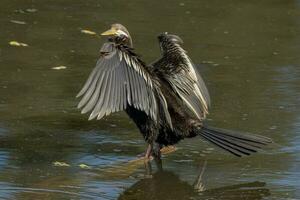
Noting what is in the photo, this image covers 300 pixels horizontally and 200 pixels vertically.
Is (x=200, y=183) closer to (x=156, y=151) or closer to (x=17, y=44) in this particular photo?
(x=156, y=151)

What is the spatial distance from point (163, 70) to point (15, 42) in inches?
148

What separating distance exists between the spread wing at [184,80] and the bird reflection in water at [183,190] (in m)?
0.75

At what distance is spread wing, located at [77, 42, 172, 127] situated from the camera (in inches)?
237

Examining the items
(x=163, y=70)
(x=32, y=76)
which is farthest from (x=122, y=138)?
(x=32, y=76)

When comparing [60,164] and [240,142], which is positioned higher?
[240,142]

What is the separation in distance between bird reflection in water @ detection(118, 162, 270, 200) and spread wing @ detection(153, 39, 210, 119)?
0.75m

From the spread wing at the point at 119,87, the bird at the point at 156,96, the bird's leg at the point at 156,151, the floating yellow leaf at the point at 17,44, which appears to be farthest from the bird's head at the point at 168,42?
the floating yellow leaf at the point at 17,44

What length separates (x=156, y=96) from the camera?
6.61 m

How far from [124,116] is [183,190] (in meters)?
1.99

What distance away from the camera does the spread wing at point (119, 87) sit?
6027 mm

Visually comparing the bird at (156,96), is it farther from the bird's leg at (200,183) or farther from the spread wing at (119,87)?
the bird's leg at (200,183)

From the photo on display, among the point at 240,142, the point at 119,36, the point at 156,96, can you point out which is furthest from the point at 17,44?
the point at 240,142

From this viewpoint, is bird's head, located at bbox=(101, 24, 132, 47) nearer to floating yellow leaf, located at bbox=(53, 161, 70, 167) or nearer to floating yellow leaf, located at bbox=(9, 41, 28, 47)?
floating yellow leaf, located at bbox=(53, 161, 70, 167)

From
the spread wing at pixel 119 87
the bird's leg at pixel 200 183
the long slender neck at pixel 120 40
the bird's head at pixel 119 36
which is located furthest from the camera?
the bird's head at pixel 119 36
